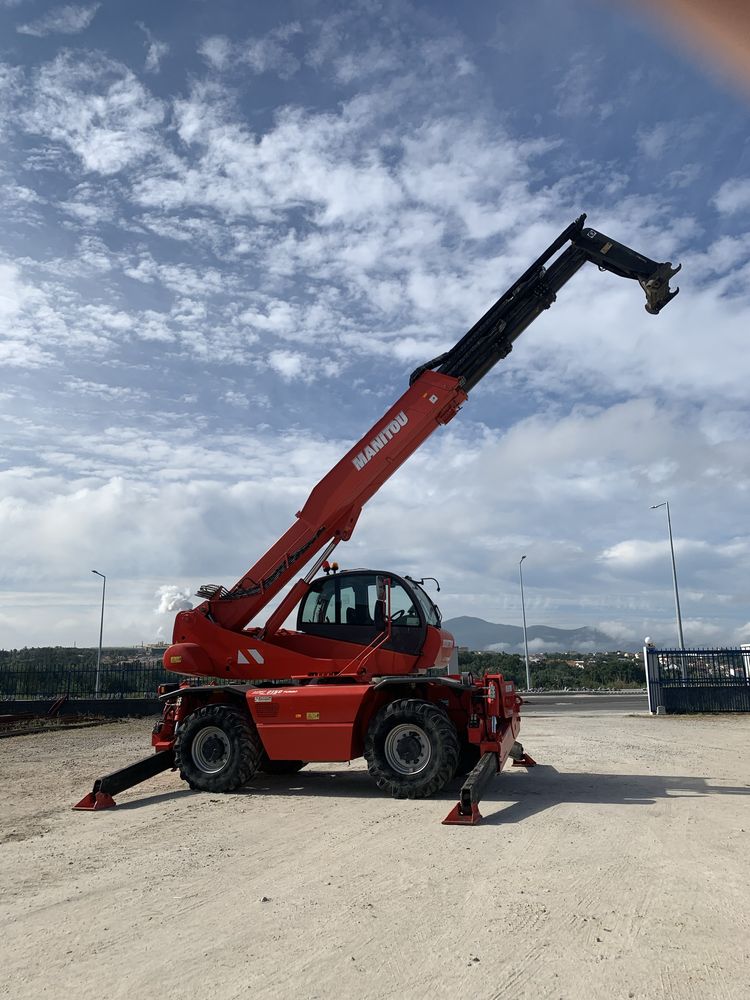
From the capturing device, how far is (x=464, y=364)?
11.9 metres

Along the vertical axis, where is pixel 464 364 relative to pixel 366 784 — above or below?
above

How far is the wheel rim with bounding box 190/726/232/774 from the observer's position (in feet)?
36.0

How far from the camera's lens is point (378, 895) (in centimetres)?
579

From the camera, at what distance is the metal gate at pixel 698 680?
A: 25797 mm

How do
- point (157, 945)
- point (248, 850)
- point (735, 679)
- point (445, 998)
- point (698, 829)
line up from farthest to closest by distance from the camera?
point (735, 679), point (698, 829), point (248, 850), point (157, 945), point (445, 998)

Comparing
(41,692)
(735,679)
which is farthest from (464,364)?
(41,692)

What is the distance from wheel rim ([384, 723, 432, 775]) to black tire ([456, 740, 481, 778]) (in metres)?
1.12

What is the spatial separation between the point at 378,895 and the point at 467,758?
18.9 feet

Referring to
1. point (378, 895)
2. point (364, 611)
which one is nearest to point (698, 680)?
point (364, 611)

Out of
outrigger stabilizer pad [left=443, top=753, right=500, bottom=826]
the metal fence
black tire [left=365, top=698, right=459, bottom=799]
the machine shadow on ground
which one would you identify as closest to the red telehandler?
black tire [left=365, top=698, right=459, bottom=799]

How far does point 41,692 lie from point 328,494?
21.4 meters

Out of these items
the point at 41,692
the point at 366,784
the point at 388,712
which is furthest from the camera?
the point at 41,692

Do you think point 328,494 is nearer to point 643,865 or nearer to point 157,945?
point 643,865

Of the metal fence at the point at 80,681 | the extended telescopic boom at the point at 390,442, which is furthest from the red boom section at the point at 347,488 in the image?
the metal fence at the point at 80,681
